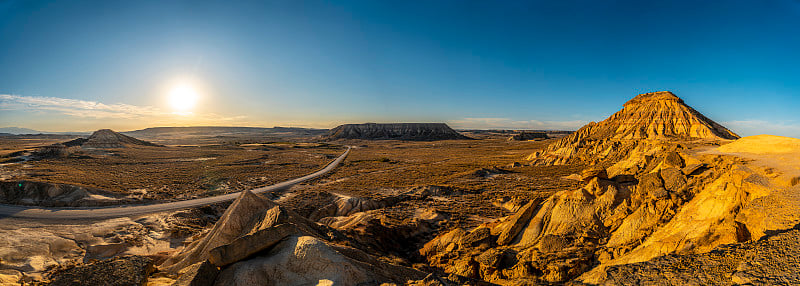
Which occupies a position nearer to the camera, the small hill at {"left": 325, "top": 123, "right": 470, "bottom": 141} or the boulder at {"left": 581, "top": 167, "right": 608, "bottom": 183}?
the boulder at {"left": 581, "top": 167, "right": 608, "bottom": 183}

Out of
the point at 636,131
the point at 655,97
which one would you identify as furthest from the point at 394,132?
the point at 636,131

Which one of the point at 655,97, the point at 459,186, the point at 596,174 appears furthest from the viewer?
the point at 655,97

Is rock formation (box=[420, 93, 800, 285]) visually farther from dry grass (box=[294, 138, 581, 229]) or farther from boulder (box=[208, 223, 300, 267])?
dry grass (box=[294, 138, 581, 229])

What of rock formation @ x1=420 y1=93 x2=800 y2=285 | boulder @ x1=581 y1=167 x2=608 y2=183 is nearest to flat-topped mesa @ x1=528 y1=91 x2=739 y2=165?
boulder @ x1=581 y1=167 x2=608 y2=183

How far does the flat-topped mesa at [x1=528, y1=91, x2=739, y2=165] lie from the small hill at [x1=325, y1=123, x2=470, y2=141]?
97550 millimetres

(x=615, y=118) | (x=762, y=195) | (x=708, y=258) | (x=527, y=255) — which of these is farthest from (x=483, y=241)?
(x=615, y=118)

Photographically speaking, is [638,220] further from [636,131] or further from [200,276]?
[636,131]

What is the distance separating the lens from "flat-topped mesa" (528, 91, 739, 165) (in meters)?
46.8

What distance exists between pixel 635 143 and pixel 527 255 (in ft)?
161

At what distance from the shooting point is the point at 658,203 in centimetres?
1059

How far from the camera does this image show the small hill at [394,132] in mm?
157225

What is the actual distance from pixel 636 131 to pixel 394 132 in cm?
11912

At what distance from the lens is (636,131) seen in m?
53.6

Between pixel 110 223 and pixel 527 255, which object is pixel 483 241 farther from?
pixel 110 223
